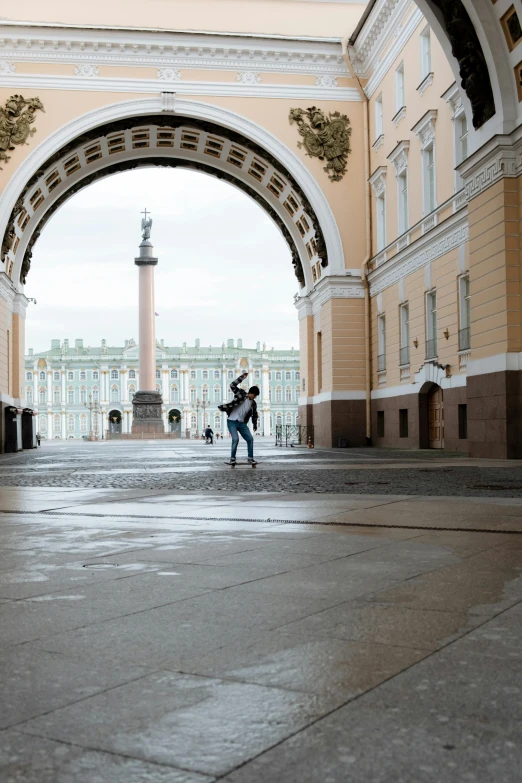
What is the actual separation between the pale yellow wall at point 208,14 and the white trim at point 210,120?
2.84 metres

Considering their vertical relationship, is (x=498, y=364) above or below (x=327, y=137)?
below

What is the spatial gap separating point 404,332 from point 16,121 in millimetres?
14979

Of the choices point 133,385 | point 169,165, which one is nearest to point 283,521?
point 169,165

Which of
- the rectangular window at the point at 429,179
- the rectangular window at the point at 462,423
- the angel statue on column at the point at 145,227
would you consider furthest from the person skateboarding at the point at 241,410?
the angel statue on column at the point at 145,227

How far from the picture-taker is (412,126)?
86.5 feet

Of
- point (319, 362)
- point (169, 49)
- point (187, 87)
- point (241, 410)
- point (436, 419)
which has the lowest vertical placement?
point (436, 419)

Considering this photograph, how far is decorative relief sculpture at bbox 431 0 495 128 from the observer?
58.3ft

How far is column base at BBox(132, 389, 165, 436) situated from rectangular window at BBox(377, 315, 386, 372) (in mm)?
41016

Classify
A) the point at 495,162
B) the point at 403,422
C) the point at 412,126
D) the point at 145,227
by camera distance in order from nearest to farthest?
1. the point at 495,162
2. the point at 412,126
3. the point at 403,422
4. the point at 145,227

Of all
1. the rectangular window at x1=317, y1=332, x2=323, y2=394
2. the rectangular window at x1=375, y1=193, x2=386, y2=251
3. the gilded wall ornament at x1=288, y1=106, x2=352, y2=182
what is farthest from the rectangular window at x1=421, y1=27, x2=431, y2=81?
the rectangular window at x1=317, y1=332, x2=323, y2=394

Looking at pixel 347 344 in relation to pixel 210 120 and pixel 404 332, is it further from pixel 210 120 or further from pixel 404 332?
pixel 210 120

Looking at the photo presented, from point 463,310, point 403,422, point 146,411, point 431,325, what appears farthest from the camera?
point 146,411

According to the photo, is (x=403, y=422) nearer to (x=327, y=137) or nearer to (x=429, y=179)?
(x=429, y=179)

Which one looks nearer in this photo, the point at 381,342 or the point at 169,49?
the point at 381,342
